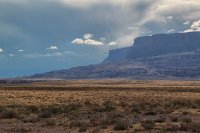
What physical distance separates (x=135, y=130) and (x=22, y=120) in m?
10.8

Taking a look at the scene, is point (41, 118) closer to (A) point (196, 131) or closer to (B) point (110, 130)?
(B) point (110, 130)

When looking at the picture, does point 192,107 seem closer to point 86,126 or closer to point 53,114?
point 53,114

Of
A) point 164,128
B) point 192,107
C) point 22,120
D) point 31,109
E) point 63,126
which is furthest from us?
point 192,107

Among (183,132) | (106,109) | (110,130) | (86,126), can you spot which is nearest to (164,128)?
(183,132)

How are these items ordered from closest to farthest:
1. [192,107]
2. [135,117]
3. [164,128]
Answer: [164,128], [135,117], [192,107]

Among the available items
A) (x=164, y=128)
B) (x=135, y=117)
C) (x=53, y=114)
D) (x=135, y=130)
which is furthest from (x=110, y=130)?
(x=53, y=114)

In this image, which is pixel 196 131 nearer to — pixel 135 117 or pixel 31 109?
pixel 135 117

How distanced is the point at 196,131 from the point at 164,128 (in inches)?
99.5

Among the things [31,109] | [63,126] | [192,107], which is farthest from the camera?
[192,107]

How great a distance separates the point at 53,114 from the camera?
39.2 metres

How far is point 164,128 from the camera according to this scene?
28.2 meters

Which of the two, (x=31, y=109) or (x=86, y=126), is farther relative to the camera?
(x=31, y=109)

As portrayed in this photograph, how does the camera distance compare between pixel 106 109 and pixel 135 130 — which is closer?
pixel 135 130

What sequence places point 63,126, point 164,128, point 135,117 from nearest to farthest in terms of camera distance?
point 164,128 < point 63,126 < point 135,117
